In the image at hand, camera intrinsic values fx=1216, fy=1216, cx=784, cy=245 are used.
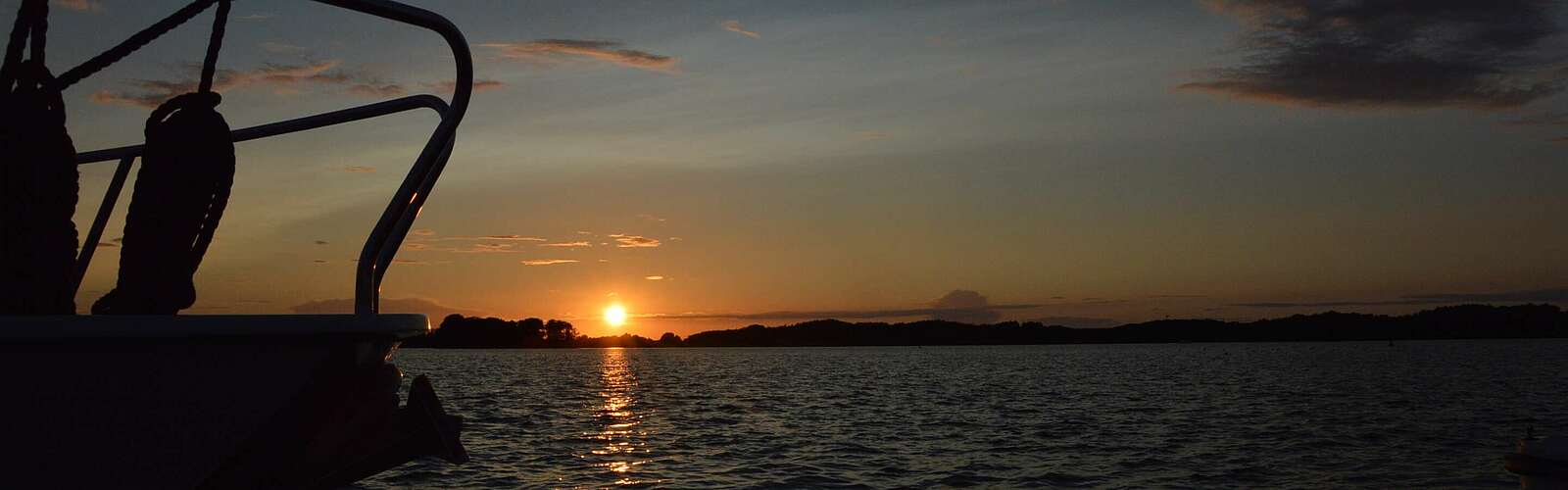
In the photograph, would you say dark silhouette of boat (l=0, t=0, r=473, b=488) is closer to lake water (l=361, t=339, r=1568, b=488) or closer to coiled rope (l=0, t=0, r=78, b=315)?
coiled rope (l=0, t=0, r=78, b=315)

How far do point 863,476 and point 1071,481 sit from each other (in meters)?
5.01

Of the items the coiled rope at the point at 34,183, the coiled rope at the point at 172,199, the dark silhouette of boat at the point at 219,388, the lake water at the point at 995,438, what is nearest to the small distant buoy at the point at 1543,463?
the dark silhouette of boat at the point at 219,388

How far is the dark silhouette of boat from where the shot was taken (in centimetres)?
308

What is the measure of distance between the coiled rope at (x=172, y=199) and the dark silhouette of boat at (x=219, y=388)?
0.02 meters

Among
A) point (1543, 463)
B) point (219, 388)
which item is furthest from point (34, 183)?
point (1543, 463)

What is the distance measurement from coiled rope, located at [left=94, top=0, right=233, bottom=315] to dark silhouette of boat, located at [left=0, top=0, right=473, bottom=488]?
0.02m

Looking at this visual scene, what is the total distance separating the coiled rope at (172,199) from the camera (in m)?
3.51

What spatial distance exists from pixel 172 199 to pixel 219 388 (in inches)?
23.7

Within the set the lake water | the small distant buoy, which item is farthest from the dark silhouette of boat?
the lake water

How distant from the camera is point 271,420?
3490 millimetres

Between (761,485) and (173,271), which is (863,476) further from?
(173,271)

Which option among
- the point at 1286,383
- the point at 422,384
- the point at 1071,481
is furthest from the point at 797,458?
the point at 1286,383

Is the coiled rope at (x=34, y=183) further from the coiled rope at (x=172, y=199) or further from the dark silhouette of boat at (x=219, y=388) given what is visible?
the coiled rope at (x=172, y=199)

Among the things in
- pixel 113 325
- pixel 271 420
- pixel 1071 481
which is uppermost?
pixel 113 325
